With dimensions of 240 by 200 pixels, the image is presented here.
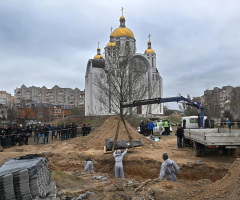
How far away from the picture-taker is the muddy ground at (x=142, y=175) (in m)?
5.09

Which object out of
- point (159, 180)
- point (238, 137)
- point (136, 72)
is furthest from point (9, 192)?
point (136, 72)

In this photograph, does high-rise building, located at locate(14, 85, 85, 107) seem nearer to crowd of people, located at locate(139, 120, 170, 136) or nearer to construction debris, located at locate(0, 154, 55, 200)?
crowd of people, located at locate(139, 120, 170, 136)

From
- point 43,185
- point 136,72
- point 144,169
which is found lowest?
point 144,169

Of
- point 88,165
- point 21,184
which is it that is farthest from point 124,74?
point 21,184

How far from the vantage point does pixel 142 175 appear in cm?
1009

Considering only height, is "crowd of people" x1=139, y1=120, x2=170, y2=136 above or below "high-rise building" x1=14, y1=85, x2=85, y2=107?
below

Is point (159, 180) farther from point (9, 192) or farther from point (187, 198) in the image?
point (9, 192)

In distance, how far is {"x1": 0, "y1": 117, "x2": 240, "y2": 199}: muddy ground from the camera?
509 cm

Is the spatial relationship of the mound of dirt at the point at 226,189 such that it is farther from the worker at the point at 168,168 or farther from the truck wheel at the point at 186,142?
the truck wheel at the point at 186,142

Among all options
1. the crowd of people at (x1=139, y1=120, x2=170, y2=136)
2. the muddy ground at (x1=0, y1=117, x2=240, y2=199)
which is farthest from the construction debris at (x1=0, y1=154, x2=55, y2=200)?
the crowd of people at (x1=139, y1=120, x2=170, y2=136)

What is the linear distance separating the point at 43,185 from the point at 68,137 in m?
14.7

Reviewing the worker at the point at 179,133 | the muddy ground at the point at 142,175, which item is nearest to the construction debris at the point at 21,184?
the muddy ground at the point at 142,175

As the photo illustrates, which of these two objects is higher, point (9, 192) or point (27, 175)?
point (27, 175)

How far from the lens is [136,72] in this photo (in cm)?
2264
